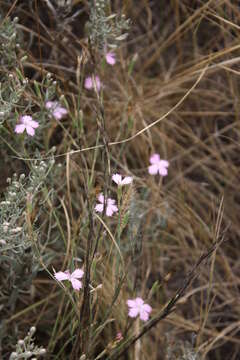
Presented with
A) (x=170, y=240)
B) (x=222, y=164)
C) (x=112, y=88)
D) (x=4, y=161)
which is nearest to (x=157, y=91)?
(x=112, y=88)

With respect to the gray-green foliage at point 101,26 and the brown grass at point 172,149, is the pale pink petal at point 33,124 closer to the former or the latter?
the brown grass at point 172,149

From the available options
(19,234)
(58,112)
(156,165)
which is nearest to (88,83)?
(58,112)

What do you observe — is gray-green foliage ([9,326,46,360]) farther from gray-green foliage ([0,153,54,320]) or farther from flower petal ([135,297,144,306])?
flower petal ([135,297,144,306])

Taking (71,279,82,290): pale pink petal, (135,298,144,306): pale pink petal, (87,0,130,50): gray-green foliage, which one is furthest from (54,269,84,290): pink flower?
(87,0,130,50): gray-green foliage

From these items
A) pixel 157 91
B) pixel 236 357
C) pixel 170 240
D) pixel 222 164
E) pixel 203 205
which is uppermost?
pixel 157 91

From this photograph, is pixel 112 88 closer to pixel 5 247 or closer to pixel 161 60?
pixel 161 60

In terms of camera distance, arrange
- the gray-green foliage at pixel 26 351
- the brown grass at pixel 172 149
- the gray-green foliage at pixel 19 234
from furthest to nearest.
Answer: the brown grass at pixel 172 149 → the gray-green foliage at pixel 19 234 → the gray-green foliage at pixel 26 351

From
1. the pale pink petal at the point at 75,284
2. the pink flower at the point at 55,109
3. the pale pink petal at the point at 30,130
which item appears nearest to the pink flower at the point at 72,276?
the pale pink petal at the point at 75,284

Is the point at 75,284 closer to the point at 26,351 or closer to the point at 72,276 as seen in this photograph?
the point at 72,276

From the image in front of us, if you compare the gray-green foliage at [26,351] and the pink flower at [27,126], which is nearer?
the gray-green foliage at [26,351]
